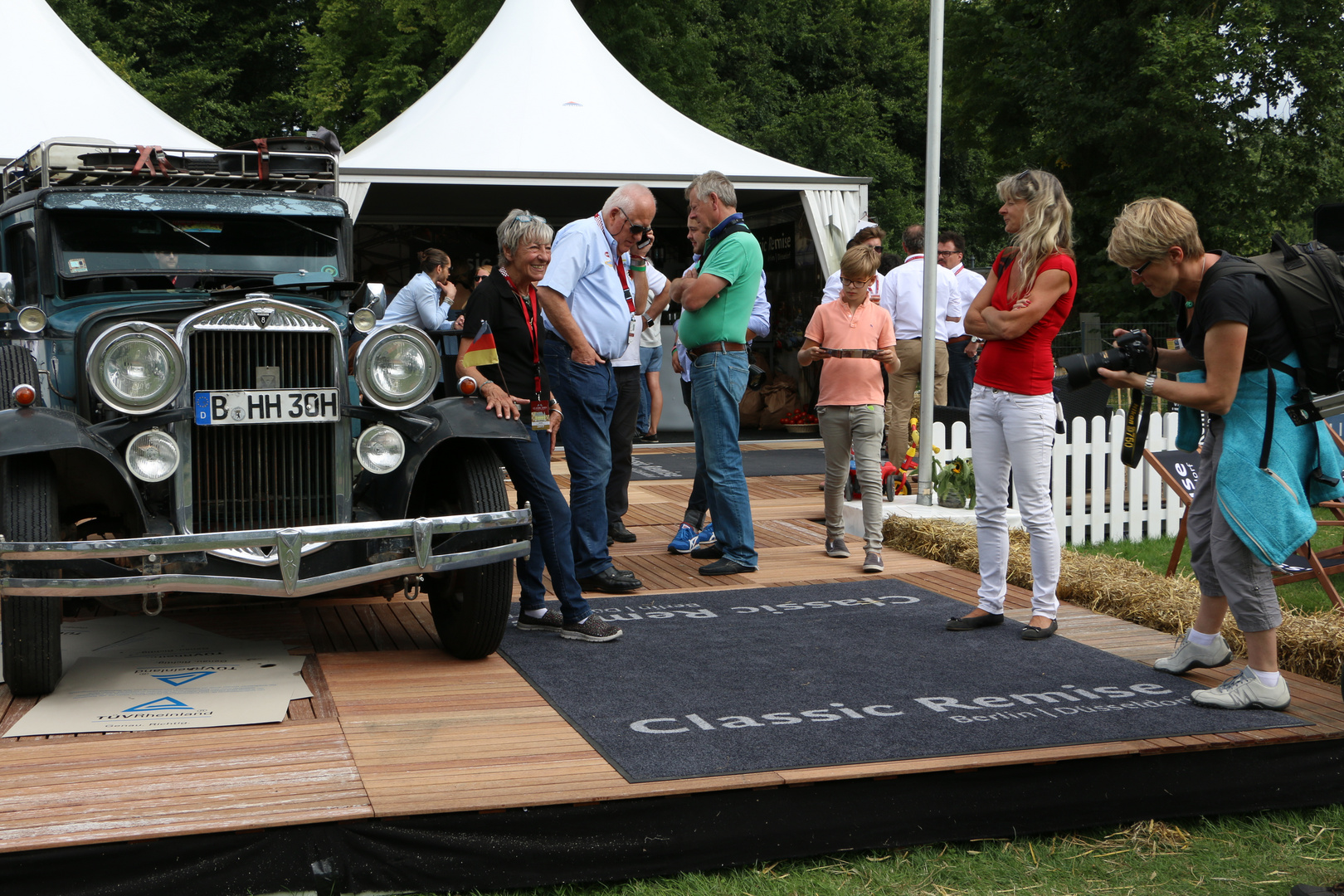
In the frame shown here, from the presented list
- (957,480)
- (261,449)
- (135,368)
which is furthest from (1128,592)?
(135,368)

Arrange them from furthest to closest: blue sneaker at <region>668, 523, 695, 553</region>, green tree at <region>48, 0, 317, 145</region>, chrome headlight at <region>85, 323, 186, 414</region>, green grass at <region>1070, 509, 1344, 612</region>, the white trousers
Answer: green tree at <region>48, 0, 317, 145</region>
blue sneaker at <region>668, 523, 695, 553</region>
green grass at <region>1070, 509, 1344, 612</region>
the white trousers
chrome headlight at <region>85, 323, 186, 414</region>

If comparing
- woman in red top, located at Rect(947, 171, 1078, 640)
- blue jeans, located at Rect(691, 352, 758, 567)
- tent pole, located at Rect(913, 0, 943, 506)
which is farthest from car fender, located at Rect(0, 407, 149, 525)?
tent pole, located at Rect(913, 0, 943, 506)

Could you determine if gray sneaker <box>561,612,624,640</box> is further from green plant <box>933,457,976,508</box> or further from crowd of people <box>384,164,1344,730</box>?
green plant <box>933,457,976,508</box>

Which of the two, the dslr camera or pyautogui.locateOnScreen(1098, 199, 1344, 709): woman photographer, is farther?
the dslr camera

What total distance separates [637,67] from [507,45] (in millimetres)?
11233

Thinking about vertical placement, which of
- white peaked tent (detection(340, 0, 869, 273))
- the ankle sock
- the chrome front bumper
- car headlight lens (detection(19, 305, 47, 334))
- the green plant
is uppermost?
white peaked tent (detection(340, 0, 869, 273))

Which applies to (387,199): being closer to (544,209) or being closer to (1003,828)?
(544,209)

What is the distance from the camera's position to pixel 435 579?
5.06 meters

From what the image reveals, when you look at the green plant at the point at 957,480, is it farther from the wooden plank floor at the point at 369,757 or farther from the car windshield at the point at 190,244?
the car windshield at the point at 190,244

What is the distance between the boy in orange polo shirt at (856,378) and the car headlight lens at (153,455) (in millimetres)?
3514

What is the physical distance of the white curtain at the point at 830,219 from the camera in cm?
1350

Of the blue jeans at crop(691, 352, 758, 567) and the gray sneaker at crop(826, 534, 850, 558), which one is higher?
the blue jeans at crop(691, 352, 758, 567)

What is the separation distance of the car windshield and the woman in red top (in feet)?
10.3

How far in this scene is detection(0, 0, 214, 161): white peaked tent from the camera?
→ 1343 cm
